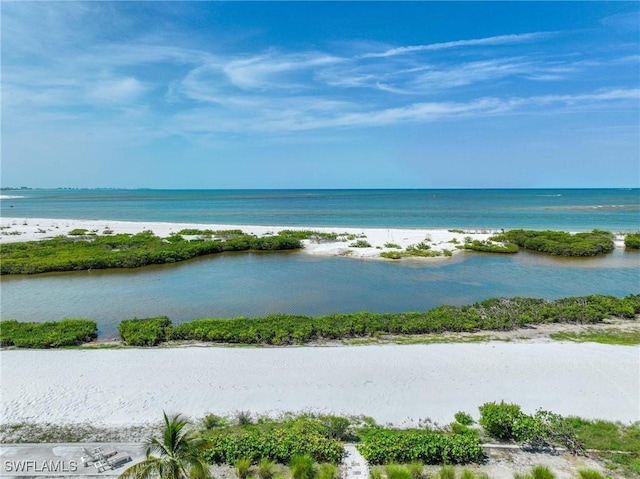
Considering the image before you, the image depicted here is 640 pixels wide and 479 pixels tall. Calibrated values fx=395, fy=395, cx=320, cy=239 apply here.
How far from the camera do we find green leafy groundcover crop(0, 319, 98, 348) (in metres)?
17.9

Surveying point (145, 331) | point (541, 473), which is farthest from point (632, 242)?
point (145, 331)

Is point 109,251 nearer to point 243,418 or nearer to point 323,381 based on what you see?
point 323,381

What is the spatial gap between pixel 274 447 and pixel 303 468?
1.06 m

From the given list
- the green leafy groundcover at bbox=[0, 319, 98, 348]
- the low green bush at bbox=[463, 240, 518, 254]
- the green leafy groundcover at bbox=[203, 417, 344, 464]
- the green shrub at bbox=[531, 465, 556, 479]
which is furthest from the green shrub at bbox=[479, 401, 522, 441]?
the low green bush at bbox=[463, 240, 518, 254]

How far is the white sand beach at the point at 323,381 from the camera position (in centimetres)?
1275

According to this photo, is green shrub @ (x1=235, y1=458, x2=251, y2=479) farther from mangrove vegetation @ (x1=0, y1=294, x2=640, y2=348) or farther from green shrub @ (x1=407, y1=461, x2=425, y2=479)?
mangrove vegetation @ (x1=0, y1=294, x2=640, y2=348)

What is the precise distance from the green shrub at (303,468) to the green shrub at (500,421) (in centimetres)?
520

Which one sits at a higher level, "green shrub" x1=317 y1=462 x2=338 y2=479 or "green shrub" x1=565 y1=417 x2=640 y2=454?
"green shrub" x1=565 y1=417 x2=640 y2=454

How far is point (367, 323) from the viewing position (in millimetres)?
19312

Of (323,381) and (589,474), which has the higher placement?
(589,474)

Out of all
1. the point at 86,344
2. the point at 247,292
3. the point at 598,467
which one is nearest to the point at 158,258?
the point at 247,292

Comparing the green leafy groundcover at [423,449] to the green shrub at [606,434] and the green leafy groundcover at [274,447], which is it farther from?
the green shrub at [606,434]

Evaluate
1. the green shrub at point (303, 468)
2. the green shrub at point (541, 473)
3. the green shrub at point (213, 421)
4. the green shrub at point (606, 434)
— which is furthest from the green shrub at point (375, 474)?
the green shrub at point (606, 434)

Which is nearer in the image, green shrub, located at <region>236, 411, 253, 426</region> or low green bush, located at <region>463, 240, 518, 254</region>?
green shrub, located at <region>236, 411, 253, 426</region>
